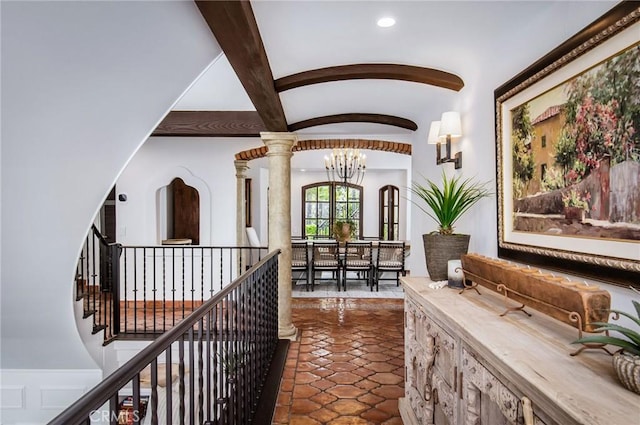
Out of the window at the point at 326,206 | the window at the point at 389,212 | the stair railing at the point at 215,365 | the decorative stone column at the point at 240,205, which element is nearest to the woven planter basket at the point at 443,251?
the stair railing at the point at 215,365

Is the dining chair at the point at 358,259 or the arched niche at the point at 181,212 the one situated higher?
the arched niche at the point at 181,212

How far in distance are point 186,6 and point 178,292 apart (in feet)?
16.9

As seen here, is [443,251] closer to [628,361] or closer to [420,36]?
[420,36]

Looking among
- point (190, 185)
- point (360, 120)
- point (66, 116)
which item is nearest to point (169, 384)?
point (66, 116)

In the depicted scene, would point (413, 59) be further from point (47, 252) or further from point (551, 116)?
point (47, 252)

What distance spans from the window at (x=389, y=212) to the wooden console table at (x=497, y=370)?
8335mm

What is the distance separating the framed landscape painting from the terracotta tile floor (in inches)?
55.8

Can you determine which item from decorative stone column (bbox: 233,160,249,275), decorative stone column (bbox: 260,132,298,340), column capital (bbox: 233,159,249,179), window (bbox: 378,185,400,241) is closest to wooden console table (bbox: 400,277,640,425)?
decorative stone column (bbox: 260,132,298,340)

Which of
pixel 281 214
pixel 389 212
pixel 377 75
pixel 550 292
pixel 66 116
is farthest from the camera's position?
pixel 389 212

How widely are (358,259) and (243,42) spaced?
536 centimetres

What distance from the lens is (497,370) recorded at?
1.19m

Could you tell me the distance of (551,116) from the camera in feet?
5.59

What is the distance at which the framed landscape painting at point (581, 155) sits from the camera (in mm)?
1286

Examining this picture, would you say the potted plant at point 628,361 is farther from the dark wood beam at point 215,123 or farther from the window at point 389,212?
the window at point 389,212
